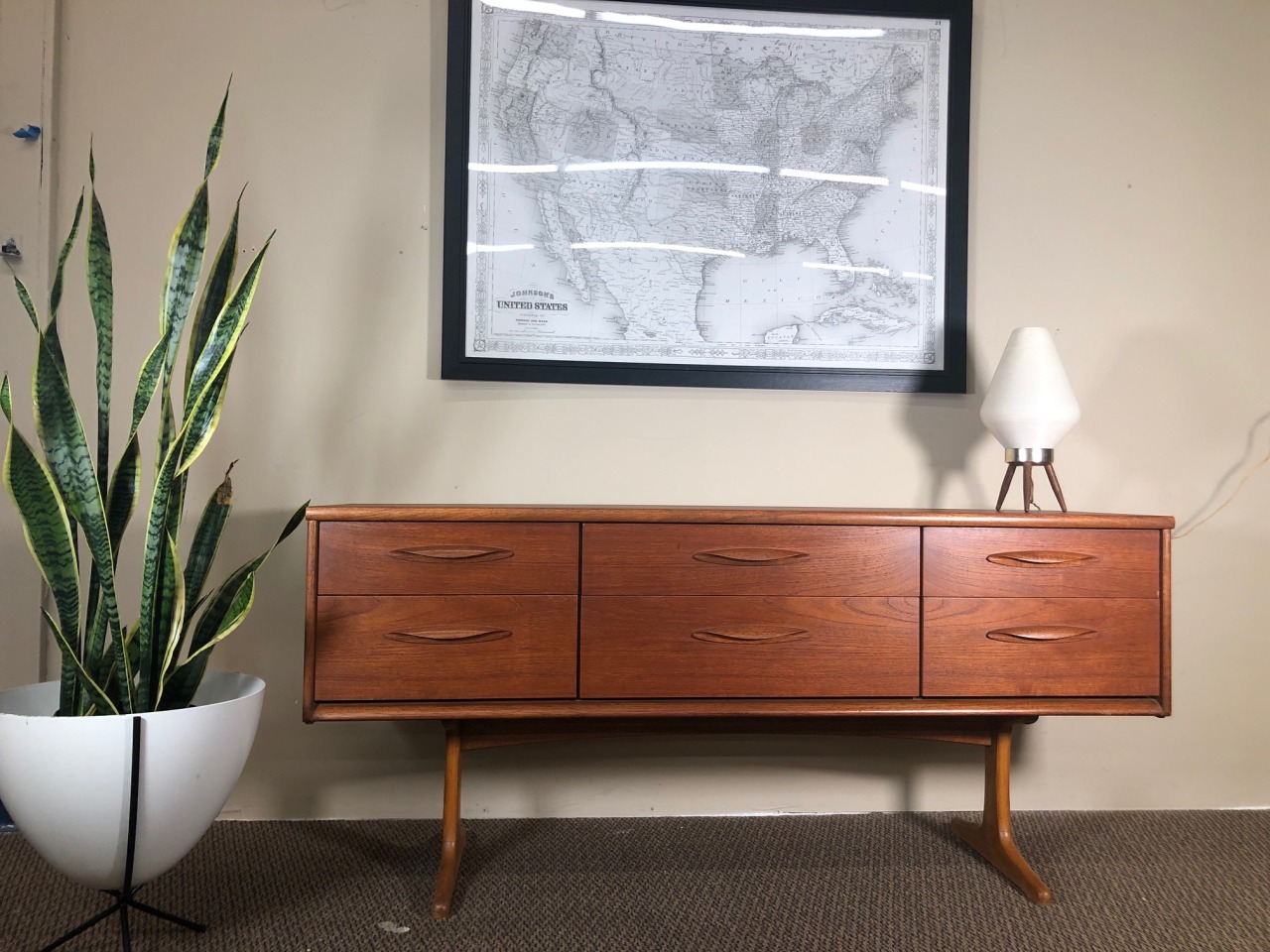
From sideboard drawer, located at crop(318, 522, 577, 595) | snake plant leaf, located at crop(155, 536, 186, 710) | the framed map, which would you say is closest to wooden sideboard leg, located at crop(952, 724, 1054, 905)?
the framed map

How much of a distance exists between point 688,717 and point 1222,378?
5.04 feet

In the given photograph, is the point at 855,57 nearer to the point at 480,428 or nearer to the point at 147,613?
the point at 480,428

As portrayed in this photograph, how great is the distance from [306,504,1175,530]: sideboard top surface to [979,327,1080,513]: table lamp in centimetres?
17

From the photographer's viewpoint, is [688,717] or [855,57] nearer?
[688,717]

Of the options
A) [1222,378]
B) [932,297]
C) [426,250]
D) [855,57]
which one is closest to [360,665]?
[426,250]

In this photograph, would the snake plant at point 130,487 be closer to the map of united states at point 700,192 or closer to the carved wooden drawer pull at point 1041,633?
the map of united states at point 700,192

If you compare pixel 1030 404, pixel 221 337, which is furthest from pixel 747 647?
pixel 221 337

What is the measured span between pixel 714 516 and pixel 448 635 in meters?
0.50

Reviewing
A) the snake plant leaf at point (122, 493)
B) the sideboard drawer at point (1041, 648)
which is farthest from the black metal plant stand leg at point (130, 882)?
the sideboard drawer at point (1041, 648)

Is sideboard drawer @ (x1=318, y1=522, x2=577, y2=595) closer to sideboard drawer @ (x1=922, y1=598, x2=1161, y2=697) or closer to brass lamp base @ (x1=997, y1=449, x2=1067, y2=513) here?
sideboard drawer @ (x1=922, y1=598, x2=1161, y2=697)

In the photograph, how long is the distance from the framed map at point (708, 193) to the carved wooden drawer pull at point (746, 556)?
582 millimetres

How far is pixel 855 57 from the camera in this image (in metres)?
2.02

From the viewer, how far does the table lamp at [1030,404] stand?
1731 mm

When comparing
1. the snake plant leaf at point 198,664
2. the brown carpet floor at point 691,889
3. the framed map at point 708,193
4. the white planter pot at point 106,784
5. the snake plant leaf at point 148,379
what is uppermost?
the framed map at point 708,193
